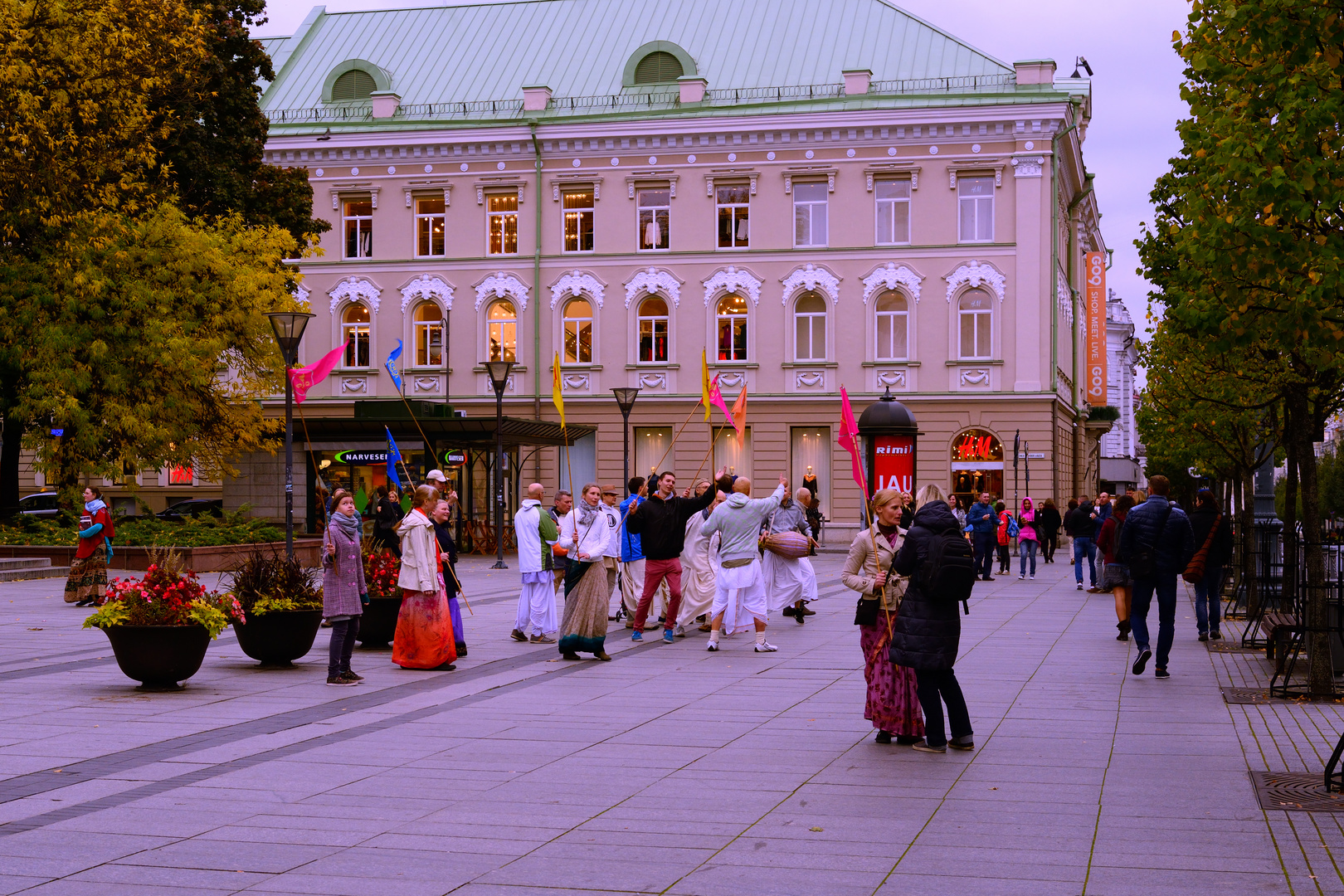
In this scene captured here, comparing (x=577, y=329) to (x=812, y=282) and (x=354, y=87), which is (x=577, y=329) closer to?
(x=812, y=282)

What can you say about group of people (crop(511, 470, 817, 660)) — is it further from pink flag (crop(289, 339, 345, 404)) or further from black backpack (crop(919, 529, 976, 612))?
black backpack (crop(919, 529, 976, 612))

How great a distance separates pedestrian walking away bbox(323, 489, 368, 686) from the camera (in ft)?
43.2

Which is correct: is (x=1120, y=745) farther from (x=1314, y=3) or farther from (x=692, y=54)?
(x=692, y=54)

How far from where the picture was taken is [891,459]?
3344 centimetres

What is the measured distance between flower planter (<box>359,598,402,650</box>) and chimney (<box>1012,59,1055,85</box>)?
3486 cm

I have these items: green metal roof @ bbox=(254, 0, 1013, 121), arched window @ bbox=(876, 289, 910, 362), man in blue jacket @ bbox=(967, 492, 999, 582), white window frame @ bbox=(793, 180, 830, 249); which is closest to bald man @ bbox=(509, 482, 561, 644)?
man in blue jacket @ bbox=(967, 492, 999, 582)

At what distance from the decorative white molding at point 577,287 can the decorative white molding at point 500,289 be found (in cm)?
105

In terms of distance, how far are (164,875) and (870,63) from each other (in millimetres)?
44804

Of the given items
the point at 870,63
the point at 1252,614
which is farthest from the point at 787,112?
the point at 1252,614

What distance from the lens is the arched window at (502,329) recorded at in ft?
159

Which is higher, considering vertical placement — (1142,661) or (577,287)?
(577,287)

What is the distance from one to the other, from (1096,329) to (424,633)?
4818 cm

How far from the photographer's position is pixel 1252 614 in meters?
18.4

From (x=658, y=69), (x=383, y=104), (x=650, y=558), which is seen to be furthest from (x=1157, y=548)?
(x=383, y=104)
